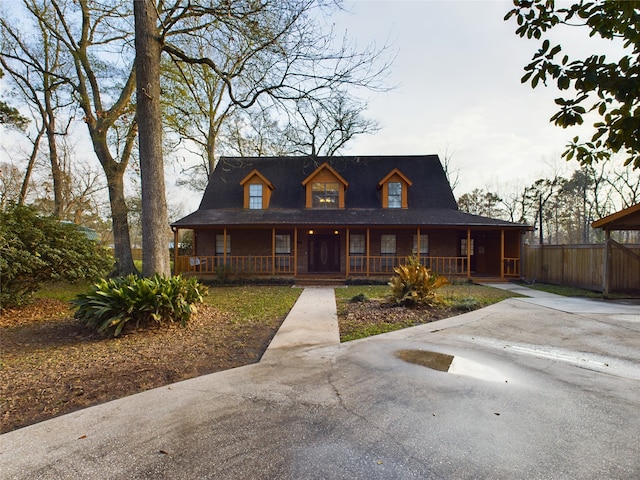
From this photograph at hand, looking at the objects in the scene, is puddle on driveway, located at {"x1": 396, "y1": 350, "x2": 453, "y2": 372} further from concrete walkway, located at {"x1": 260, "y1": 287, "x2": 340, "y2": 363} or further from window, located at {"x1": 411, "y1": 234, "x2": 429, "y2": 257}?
window, located at {"x1": 411, "y1": 234, "x2": 429, "y2": 257}

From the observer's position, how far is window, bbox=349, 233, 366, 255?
16.9 meters

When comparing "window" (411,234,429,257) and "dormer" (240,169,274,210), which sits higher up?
"dormer" (240,169,274,210)

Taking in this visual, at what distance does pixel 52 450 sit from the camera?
2547mm

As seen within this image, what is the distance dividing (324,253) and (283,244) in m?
2.29

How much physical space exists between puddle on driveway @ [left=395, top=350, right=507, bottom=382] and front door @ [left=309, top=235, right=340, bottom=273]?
40.3 ft

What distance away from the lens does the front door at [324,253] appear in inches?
679

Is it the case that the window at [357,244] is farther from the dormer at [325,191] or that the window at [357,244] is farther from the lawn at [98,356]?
the lawn at [98,356]

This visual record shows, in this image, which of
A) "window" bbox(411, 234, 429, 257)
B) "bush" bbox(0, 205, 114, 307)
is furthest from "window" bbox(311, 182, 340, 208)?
"bush" bbox(0, 205, 114, 307)

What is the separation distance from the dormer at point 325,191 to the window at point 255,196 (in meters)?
2.51

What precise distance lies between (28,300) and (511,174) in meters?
42.8

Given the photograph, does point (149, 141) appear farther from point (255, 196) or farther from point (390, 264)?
point (390, 264)

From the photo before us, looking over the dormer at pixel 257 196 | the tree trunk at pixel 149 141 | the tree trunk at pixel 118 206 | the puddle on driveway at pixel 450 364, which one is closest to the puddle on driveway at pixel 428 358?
the puddle on driveway at pixel 450 364

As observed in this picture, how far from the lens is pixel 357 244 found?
16.9 m

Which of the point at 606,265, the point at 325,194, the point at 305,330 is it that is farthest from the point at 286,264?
the point at 606,265
